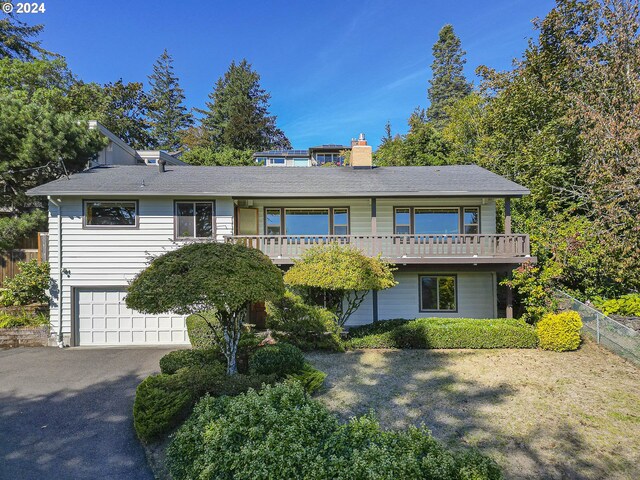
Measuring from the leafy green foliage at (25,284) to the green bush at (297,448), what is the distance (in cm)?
1088

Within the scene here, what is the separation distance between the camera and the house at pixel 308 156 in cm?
3578

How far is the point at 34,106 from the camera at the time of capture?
12703 mm

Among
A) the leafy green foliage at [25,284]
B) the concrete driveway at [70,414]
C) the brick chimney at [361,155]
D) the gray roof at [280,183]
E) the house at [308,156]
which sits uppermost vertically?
the house at [308,156]

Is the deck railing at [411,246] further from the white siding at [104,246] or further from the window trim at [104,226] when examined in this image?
the window trim at [104,226]

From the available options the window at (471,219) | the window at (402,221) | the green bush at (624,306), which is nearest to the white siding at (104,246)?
the window at (402,221)

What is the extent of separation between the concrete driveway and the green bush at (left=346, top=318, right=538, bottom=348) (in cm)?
648

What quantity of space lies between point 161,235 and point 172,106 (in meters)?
40.5

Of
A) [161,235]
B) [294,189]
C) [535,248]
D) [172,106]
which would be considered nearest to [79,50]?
[161,235]

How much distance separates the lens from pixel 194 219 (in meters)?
11.9

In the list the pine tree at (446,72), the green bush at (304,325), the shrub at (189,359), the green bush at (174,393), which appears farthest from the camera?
the pine tree at (446,72)

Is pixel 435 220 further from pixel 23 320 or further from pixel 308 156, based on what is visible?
pixel 308 156

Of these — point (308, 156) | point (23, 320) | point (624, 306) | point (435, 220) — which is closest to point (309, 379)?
point (435, 220)

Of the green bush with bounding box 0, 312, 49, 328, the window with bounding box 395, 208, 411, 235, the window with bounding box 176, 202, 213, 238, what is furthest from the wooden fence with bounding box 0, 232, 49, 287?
the window with bounding box 395, 208, 411, 235

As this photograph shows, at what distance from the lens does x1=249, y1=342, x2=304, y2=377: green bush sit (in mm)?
6879
